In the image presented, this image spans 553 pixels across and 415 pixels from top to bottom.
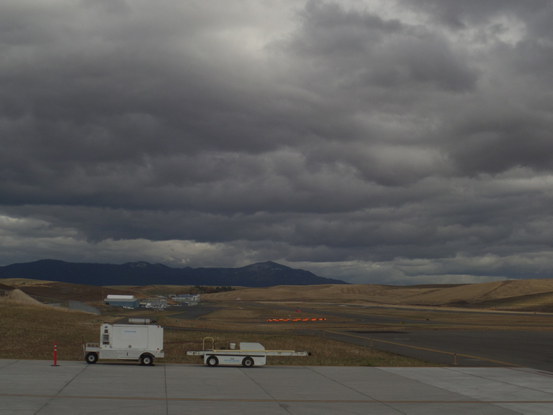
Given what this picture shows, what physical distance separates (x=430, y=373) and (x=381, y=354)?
1237 cm

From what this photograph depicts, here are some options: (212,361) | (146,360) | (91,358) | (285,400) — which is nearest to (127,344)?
(146,360)

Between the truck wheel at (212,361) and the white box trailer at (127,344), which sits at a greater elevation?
the white box trailer at (127,344)

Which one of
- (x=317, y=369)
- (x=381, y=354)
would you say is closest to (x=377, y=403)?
(x=317, y=369)

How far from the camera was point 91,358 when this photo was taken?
3528 centimetres

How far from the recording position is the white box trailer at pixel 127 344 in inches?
1375

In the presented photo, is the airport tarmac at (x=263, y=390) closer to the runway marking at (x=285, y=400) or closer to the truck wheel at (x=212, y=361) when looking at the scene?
the runway marking at (x=285, y=400)

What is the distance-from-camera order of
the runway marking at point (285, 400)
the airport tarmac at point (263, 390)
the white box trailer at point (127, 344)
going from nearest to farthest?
1. the airport tarmac at point (263, 390)
2. the runway marking at point (285, 400)
3. the white box trailer at point (127, 344)

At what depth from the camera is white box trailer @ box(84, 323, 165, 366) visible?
34.9m

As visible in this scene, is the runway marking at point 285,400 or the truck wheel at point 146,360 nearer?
the runway marking at point 285,400

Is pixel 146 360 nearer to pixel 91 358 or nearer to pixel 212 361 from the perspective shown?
pixel 91 358

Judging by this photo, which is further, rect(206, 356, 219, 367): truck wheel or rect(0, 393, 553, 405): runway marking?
rect(206, 356, 219, 367): truck wheel

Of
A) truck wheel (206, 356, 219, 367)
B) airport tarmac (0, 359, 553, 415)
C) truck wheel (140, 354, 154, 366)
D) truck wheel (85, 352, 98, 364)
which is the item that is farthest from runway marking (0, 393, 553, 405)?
truck wheel (85, 352, 98, 364)

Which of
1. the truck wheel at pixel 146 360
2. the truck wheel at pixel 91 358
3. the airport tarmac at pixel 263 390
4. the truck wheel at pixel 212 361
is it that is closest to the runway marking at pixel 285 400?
the airport tarmac at pixel 263 390

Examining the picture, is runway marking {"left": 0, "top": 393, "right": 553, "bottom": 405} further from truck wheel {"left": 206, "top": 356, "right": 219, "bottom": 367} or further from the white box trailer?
truck wheel {"left": 206, "top": 356, "right": 219, "bottom": 367}
